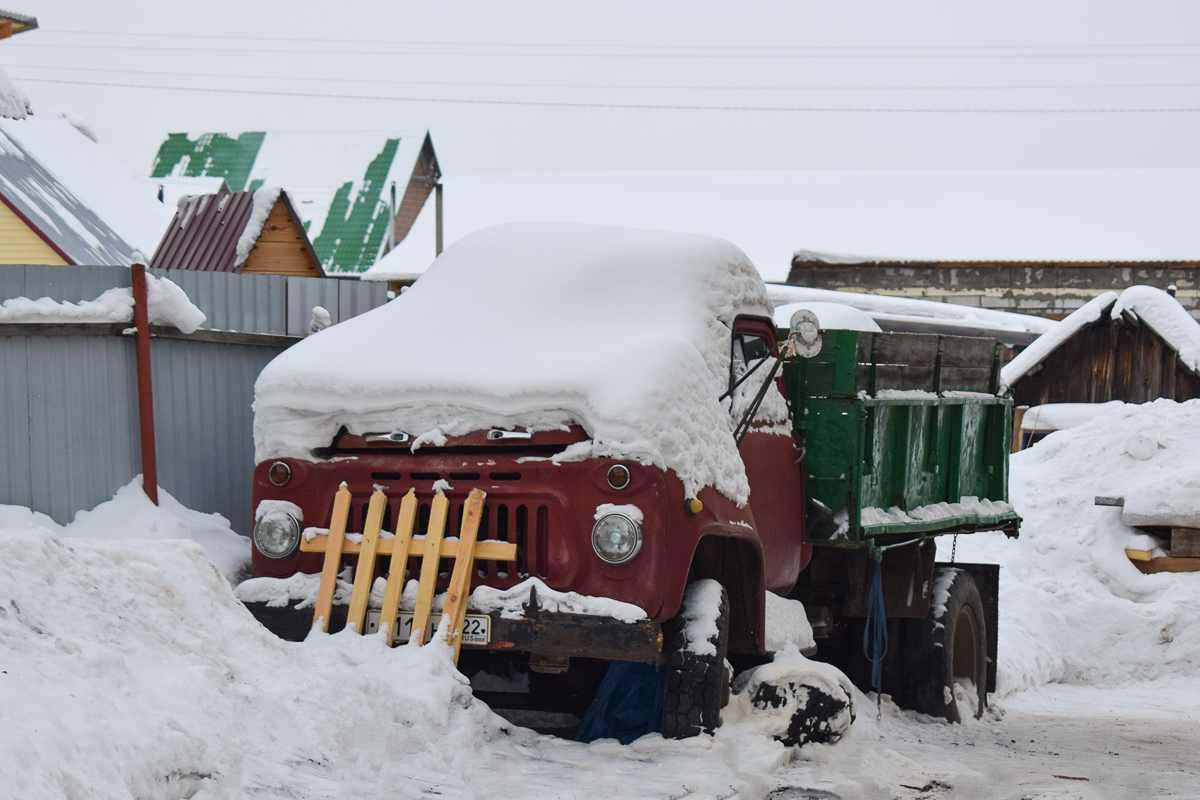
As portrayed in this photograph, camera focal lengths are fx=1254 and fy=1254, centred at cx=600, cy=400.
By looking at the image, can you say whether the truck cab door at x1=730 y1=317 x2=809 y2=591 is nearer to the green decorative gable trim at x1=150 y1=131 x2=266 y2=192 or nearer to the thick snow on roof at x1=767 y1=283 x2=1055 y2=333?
the thick snow on roof at x1=767 y1=283 x2=1055 y2=333

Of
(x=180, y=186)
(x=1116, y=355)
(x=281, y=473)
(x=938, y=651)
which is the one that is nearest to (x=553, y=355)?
A: (x=281, y=473)

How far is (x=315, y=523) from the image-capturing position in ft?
18.0

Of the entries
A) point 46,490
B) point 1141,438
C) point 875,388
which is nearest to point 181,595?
point 46,490

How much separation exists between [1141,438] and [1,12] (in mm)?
14303

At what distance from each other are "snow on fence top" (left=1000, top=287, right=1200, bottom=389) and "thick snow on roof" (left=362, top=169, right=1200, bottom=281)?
8.22 m

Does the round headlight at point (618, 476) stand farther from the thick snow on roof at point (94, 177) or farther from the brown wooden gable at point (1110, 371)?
the brown wooden gable at point (1110, 371)

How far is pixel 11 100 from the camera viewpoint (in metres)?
14.0

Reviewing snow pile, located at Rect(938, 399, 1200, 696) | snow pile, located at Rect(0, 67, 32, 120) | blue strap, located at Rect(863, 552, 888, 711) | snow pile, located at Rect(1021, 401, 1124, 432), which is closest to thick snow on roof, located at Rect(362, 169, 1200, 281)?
snow pile, located at Rect(1021, 401, 1124, 432)

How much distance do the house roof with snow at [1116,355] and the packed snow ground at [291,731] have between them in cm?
1226

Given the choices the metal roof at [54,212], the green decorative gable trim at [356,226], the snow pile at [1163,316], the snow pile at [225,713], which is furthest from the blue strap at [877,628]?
the green decorative gable trim at [356,226]

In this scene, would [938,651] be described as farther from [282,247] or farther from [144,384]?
[282,247]

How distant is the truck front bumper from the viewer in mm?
4941

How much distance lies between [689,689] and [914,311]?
18035 millimetres

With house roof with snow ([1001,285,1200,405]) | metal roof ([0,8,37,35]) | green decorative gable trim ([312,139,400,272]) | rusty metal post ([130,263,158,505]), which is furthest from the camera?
green decorative gable trim ([312,139,400,272])
